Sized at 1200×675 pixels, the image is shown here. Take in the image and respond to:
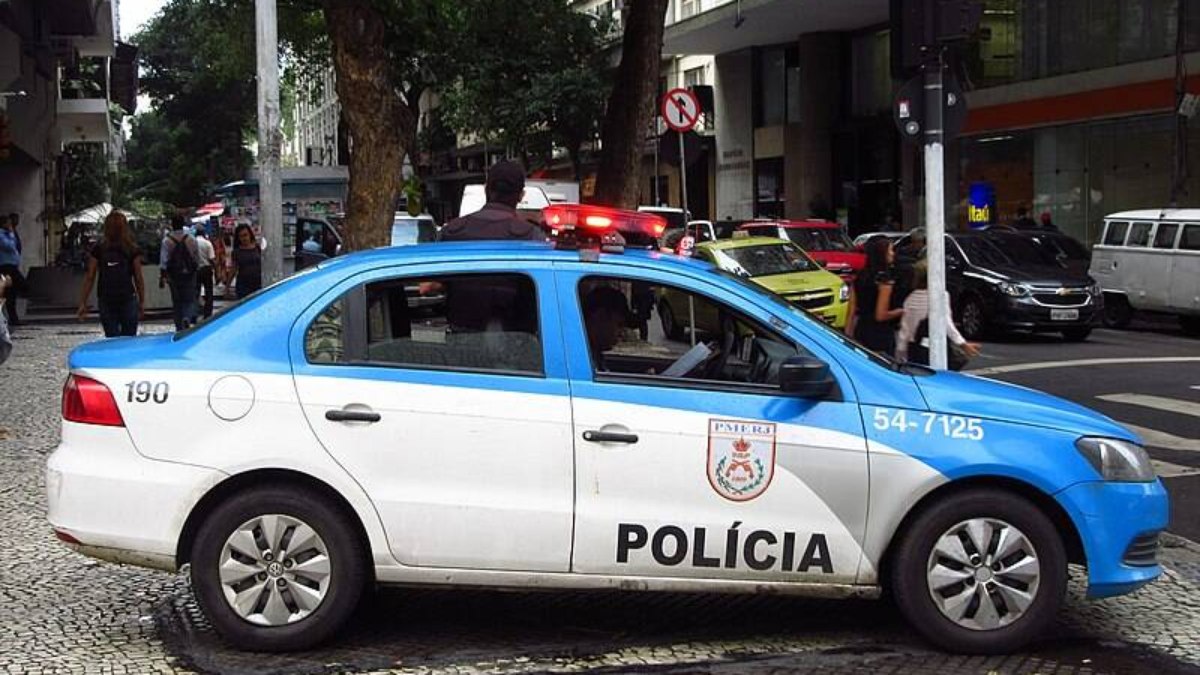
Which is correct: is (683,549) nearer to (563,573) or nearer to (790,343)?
(563,573)

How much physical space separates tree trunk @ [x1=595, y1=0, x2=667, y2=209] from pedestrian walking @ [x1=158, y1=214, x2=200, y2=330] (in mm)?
5599

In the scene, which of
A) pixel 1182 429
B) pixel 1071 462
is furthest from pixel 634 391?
pixel 1182 429

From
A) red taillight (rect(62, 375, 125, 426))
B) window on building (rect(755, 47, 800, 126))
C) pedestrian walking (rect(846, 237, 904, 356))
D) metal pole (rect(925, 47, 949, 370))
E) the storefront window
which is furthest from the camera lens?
window on building (rect(755, 47, 800, 126))

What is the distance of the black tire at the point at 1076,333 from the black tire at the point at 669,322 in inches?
528

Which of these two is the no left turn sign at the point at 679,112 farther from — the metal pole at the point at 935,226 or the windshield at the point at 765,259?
the metal pole at the point at 935,226

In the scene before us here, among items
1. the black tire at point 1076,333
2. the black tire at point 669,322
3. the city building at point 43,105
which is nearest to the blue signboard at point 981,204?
the black tire at point 1076,333

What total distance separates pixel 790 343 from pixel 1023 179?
2621 centimetres

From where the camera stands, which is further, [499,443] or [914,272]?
[914,272]

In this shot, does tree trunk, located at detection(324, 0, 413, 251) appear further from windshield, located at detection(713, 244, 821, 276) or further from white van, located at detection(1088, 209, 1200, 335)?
white van, located at detection(1088, 209, 1200, 335)

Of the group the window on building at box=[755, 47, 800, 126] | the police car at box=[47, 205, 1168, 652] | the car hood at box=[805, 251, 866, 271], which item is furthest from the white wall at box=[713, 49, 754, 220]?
the police car at box=[47, 205, 1168, 652]

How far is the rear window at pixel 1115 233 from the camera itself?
19281 millimetres

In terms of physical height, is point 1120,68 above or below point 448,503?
above

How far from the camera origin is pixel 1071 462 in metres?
4.85

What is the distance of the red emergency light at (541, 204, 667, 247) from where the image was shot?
5.59 meters
